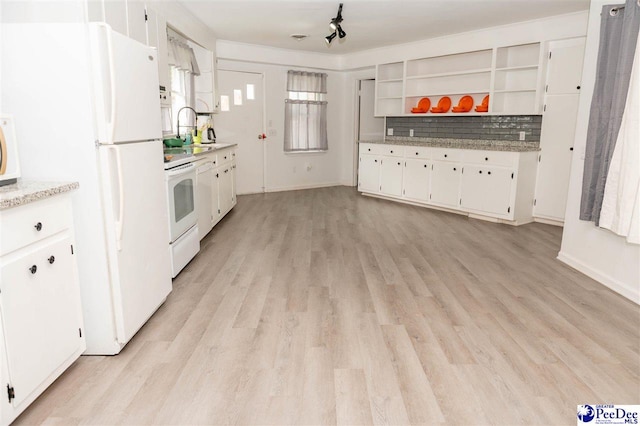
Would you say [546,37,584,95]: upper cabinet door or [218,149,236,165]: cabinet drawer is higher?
[546,37,584,95]: upper cabinet door

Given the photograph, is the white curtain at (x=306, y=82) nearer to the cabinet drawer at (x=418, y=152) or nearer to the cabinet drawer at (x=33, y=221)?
the cabinet drawer at (x=418, y=152)

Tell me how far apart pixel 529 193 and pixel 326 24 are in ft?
11.4

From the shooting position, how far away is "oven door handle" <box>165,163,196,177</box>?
3.19 metres

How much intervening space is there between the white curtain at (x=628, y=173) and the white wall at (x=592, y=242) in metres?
0.24

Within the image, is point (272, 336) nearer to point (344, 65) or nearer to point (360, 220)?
point (360, 220)

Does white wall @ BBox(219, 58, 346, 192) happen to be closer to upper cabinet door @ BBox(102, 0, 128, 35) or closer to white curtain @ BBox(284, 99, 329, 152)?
white curtain @ BBox(284, 99, 329, 152)

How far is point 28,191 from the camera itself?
5.84 feet

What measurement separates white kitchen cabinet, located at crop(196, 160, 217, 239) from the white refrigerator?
1.71 meters

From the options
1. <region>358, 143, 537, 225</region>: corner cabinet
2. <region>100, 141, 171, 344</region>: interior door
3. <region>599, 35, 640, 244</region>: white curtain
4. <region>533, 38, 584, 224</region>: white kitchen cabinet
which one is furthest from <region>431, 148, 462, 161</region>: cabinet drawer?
<region>100, 141, 171, 344</region>: interior door

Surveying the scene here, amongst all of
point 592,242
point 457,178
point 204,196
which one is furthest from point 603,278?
point 204,196

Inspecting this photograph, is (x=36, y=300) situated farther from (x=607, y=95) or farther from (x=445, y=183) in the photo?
(x=445, y=183)

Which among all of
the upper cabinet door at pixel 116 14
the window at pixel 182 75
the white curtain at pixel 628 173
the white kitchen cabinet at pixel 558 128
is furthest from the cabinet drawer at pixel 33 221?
the white kitchen cabinet at pixel 558 128

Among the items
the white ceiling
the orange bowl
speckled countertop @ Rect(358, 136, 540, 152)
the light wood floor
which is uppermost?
the white ceiling

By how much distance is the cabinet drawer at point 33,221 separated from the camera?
163 cm
